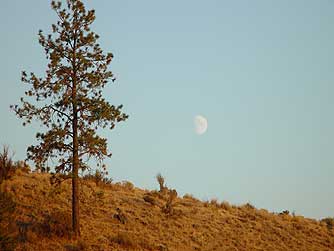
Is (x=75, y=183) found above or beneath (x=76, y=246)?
above

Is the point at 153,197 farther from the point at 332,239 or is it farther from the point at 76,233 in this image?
the point at 332,239

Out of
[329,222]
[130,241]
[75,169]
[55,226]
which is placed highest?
[75,169]

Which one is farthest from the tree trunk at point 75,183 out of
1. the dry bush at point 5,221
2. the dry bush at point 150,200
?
the dry bush at point 150,200

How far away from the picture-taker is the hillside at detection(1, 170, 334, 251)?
2408 cm

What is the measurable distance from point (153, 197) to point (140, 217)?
15.9 ft

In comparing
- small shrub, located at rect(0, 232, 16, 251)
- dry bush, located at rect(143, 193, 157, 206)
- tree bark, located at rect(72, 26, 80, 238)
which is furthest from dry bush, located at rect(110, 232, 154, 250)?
small shrub, located at rect(0, 232, 16, 251)

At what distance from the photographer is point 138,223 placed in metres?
29.2

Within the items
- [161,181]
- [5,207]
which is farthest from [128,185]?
[5,207]

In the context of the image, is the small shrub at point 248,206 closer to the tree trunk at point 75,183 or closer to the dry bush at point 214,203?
the dry bush at point 214,203

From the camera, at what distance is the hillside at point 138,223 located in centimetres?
2408

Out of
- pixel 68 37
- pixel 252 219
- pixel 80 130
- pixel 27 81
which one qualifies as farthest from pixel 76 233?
pixel 252 219

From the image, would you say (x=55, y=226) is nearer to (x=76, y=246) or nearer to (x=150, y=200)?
(x=76, y=246)

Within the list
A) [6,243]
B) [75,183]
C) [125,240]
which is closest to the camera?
[6,243]

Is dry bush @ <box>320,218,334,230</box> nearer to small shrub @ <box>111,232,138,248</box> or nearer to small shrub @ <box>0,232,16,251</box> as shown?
small shrub @ <box>111,232,138,248</box>
